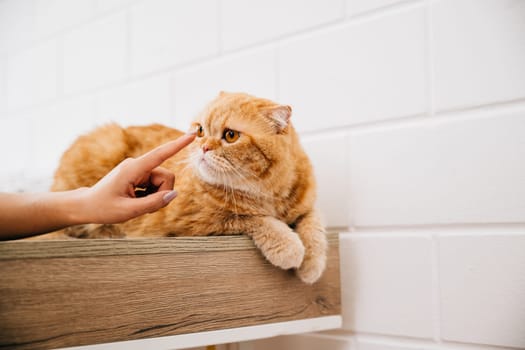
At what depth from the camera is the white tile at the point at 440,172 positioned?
107cm

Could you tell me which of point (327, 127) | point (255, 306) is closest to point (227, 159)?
point (255, 306)

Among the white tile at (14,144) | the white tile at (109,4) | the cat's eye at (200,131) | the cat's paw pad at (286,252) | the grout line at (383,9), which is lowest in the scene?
the cat's paw pad at (286,252)

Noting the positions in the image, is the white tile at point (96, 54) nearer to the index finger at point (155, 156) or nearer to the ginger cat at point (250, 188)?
the ginger cat at point (250, 188)

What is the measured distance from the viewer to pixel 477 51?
43.9 inches

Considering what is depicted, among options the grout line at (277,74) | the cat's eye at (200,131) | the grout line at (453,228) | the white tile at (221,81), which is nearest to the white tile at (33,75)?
the white tile at (221,81)

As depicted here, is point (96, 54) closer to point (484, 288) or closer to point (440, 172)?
point (440, 172)

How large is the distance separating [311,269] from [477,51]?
577mm

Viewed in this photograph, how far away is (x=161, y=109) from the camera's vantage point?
179cm

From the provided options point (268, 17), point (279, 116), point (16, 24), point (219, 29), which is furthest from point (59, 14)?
point (279, 116)

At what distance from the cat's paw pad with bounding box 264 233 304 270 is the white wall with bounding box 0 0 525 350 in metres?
0.31

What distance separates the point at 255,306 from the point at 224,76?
2.68ft

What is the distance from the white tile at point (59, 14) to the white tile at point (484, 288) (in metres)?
1.64

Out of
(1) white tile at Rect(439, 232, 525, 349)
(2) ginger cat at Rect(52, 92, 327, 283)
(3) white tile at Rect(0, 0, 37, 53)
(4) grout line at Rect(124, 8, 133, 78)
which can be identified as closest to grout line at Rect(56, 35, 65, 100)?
(3) white tile at Rect(0, 0, 37, 53)

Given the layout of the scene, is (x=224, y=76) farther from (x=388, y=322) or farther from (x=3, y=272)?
(x=3, y=272)
